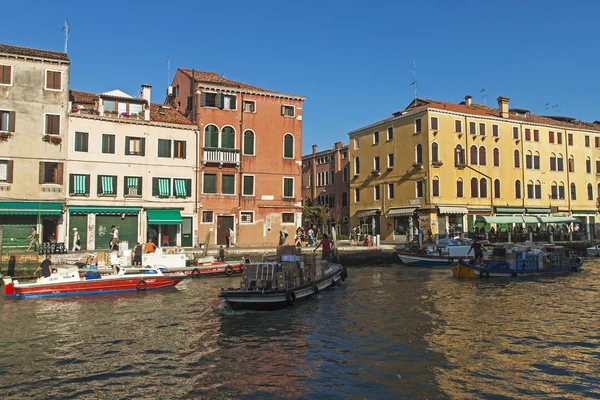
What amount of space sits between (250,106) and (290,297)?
2245 cm

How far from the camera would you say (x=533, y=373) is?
909 centimetres

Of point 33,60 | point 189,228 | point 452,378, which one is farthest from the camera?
point 189,228

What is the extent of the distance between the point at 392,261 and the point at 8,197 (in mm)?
24672

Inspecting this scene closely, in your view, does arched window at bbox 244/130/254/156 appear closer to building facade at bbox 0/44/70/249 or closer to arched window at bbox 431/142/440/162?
building facade at bbox 0/44/70/249

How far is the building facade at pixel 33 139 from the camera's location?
27828 mm

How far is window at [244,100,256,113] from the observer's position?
3516 centimetres

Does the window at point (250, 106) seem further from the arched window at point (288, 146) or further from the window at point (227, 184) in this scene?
the window at point (227, 184)

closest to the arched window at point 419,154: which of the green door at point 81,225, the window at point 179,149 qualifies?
the window at point 179,149

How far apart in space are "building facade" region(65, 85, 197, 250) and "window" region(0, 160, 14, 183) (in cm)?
295

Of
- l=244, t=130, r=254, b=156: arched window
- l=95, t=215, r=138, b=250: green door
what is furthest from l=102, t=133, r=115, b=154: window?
l=244, t=130, r=254, b=156: arched window

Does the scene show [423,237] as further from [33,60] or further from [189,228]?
[33,60]

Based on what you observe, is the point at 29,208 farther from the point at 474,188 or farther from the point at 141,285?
the point at 474,188

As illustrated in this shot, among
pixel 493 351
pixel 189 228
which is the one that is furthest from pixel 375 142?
pixel 493 351

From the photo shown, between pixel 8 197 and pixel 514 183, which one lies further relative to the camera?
pixel 514 183
